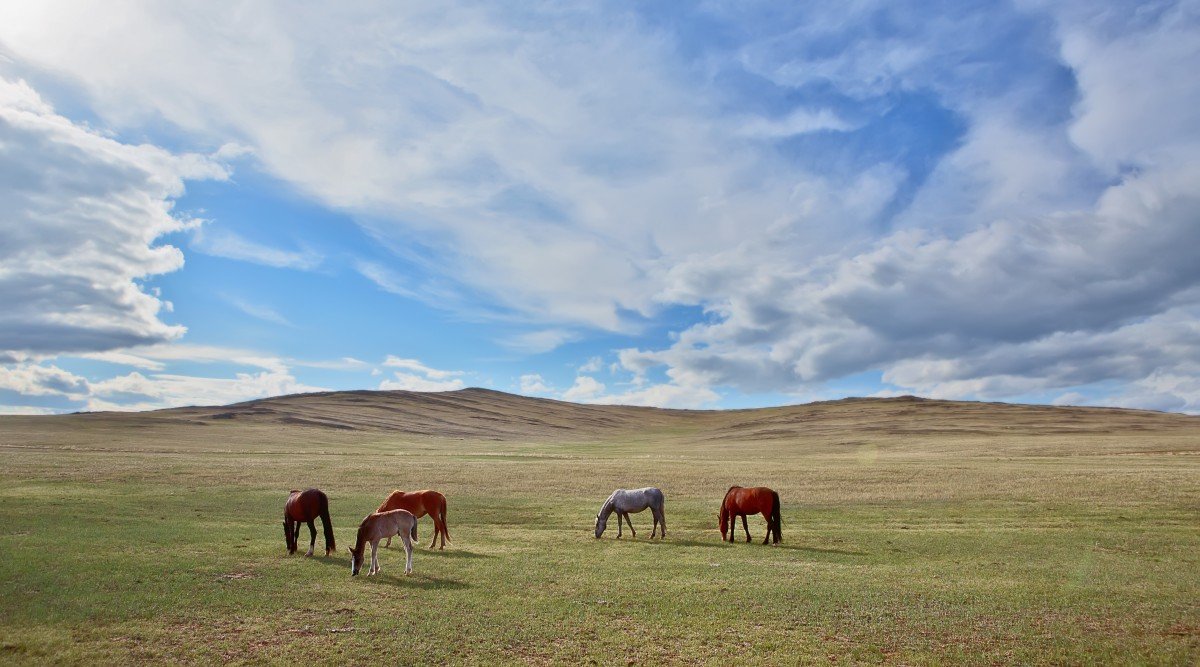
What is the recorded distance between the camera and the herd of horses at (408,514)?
17453mm

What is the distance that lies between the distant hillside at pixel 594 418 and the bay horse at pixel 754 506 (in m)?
78.4

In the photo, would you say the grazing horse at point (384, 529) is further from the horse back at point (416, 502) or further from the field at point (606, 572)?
the horse back at point (416, 502)

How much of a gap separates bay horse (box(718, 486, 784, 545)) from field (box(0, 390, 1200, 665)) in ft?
3.74

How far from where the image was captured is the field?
11.5 m

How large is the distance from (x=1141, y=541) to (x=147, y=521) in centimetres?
3274

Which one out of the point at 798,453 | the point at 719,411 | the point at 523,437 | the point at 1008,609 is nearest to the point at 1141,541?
the point at 1008,609

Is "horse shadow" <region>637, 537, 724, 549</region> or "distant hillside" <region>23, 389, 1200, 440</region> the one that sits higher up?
"distant hillside" <region>23, 389, 1200, 440</region>

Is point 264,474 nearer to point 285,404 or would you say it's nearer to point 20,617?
point 20,617

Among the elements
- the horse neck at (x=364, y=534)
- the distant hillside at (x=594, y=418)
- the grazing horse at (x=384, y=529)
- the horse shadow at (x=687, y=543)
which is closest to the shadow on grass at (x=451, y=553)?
the grazing horse at (x=384, y=529)

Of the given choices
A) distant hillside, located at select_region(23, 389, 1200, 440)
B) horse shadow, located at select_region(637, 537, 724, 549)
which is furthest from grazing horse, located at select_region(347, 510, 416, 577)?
distant hillside, located at select_region(23, 389, 1200, 440)

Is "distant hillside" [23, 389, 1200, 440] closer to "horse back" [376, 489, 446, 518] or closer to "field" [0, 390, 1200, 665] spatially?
"field" [0, 390, 1200, 665]

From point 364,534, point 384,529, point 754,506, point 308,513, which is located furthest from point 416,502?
point 754,506

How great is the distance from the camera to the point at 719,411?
194m

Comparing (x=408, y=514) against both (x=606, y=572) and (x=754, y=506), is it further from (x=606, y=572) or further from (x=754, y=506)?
Result: (x=754, y=506)
